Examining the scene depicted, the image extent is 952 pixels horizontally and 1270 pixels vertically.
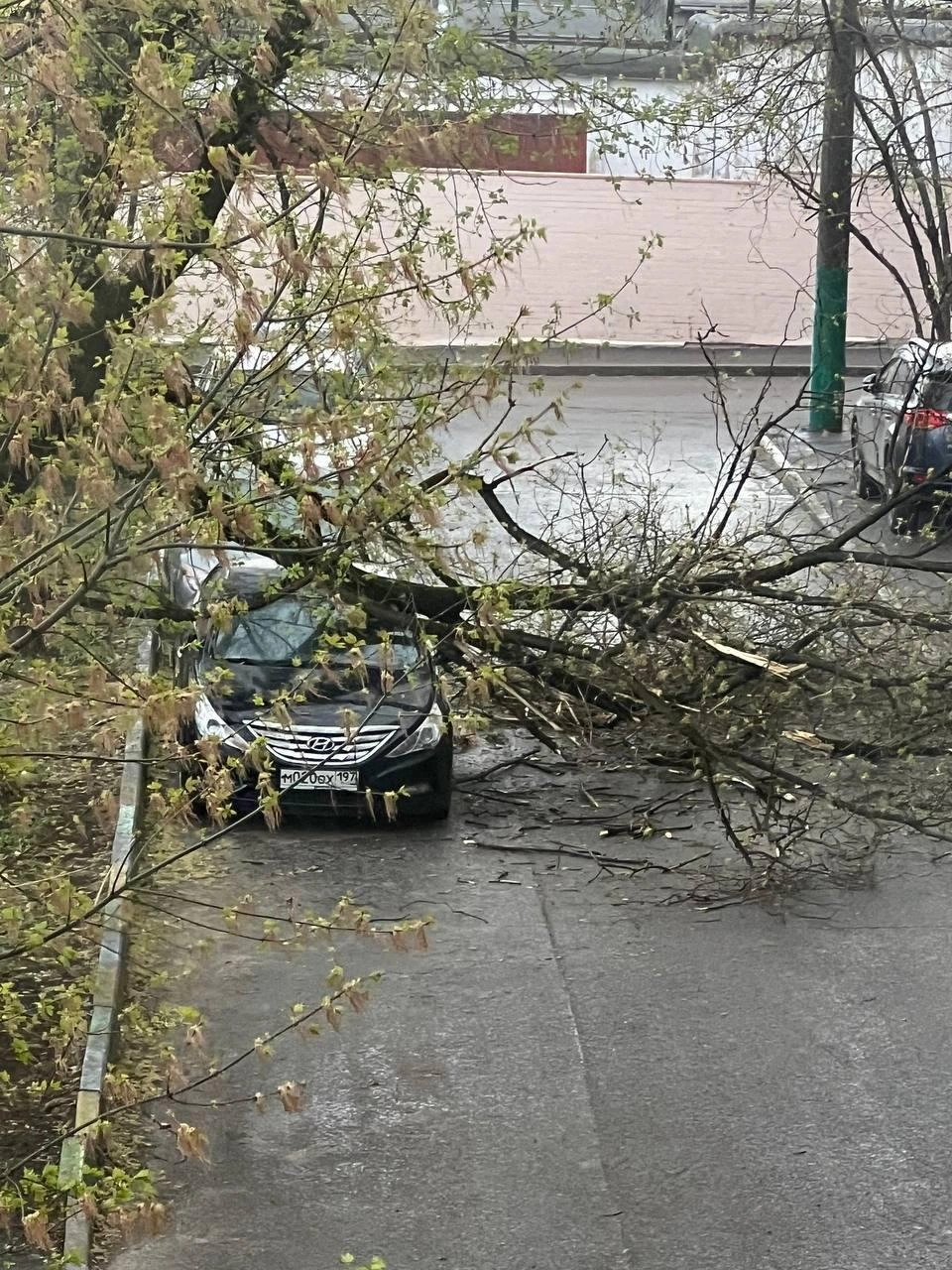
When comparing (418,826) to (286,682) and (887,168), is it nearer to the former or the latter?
(286,682)

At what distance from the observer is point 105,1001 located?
24.6ft

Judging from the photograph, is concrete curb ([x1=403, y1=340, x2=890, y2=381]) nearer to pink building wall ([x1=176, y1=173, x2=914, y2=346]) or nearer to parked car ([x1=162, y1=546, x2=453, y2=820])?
pink building wall ([x1=176, y1=173, x2=914, y2=346])

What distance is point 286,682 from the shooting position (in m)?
10.6

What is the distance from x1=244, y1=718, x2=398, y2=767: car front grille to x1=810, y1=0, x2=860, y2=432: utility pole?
8.42 metres

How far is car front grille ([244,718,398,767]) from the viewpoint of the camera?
10.3 m

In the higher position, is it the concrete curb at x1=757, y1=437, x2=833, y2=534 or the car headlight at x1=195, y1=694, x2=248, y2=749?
the concrete curb at x1=757, y1=437, x2=833, y2=534

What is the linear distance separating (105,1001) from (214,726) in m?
3.15

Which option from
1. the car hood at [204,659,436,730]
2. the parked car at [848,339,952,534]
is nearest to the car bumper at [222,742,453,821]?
the car hood at [204,659,436,730]

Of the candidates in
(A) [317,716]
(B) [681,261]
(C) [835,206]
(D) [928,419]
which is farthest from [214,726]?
(B) [681,261]

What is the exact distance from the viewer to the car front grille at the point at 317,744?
10.3 m

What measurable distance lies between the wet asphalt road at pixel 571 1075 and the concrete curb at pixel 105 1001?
389 mm

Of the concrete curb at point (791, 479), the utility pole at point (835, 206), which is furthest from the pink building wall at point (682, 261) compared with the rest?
the utility pole at point (835, 206)

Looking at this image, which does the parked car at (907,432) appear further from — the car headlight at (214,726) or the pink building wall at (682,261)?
the pink building wall at (682,261)

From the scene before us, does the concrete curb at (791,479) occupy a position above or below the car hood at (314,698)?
Result: above
